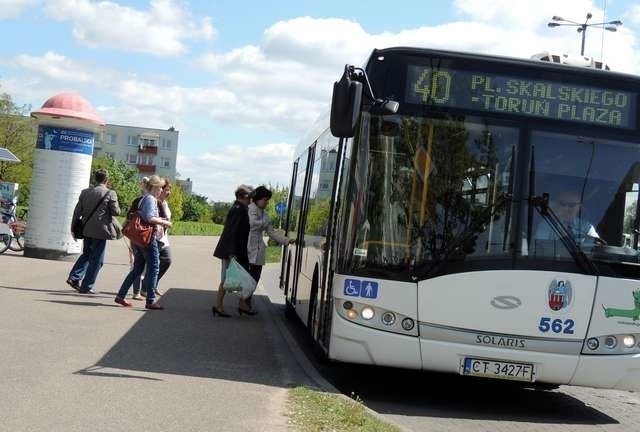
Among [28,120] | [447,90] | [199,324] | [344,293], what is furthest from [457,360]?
[28,120]

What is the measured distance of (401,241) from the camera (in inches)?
325

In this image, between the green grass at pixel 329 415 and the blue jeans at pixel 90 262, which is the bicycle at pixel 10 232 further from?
the green grass at pixel 329 415

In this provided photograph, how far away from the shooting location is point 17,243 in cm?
2309

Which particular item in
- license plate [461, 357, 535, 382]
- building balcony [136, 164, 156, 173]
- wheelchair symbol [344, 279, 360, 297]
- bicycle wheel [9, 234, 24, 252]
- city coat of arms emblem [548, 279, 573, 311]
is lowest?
license plate [461, 357, 535, 382]

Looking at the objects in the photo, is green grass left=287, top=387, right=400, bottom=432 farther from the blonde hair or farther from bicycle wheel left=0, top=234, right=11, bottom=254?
bicycle wheel left=0, top=234, right=11, bottom=254

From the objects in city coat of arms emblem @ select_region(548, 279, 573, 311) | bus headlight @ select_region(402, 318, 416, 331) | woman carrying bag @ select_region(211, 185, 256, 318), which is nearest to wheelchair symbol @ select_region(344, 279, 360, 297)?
bus headlight @ select_region(402, 318, 416, 331)

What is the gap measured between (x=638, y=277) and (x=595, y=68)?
1.94 m

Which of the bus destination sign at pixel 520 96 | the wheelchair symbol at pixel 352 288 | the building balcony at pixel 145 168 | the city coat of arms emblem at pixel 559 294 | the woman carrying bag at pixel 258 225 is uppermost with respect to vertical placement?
the building balcony at pixel 145 168

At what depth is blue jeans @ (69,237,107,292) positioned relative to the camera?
46.2 ft

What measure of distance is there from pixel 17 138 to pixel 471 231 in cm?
5618

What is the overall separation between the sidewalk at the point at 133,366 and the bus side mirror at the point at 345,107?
7.23ft

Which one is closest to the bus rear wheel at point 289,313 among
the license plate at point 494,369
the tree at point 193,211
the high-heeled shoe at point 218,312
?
the high-heeled shoe at point 218,312

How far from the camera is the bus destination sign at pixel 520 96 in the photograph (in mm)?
8445

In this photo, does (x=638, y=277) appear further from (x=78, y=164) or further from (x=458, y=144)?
(x=78, y=164)
